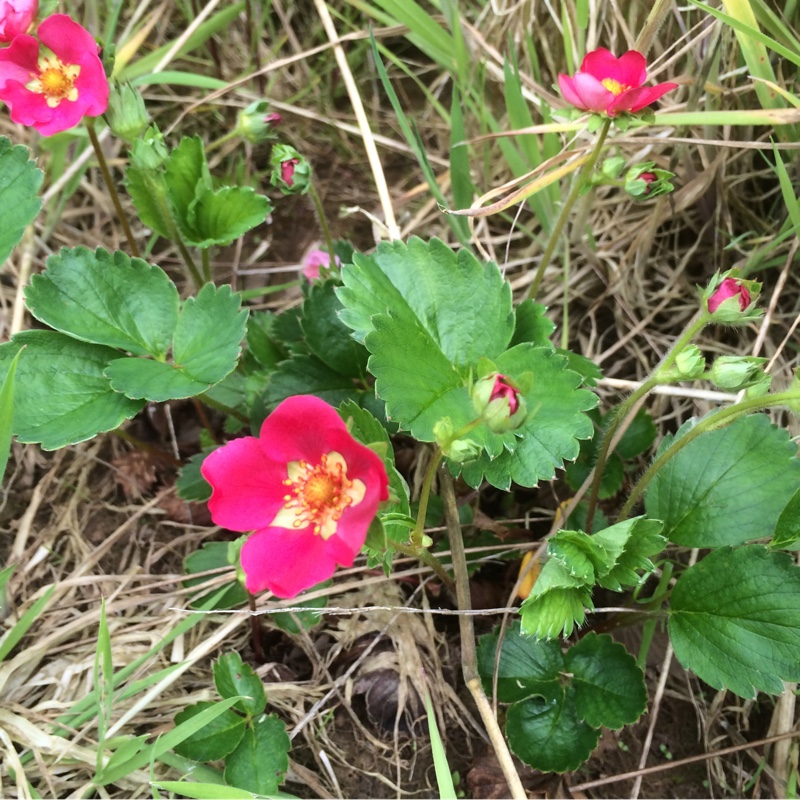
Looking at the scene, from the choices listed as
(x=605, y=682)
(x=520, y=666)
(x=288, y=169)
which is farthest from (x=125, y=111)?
(x=605, y=682)

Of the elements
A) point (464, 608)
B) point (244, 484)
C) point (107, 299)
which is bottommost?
point (464, 608)

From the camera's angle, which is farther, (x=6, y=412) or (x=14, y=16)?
(x=14, y=16)

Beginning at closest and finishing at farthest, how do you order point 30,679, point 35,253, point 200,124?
point 30,679 → point 35,253 → point 200,124

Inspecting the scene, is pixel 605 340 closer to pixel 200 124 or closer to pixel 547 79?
pixel 547 79

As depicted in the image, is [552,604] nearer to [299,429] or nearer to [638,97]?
[299,429]

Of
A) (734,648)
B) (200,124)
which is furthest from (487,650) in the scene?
(200,124)

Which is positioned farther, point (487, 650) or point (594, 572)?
point (487, 650)

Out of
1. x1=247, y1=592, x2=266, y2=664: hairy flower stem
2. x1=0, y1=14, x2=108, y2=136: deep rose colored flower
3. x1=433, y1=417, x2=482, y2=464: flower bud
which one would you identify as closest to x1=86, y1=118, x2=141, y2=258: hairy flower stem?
x1=0, y1=14, x2=108, y2=136: deep rose colored flower
